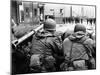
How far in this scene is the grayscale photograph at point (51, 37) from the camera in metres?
2.45

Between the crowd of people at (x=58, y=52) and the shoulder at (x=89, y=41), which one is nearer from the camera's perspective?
the crowd of people at (x=58, y=52)

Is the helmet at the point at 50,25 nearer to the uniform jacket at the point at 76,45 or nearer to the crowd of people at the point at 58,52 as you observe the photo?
→ the crowd of people at the point at 58,52

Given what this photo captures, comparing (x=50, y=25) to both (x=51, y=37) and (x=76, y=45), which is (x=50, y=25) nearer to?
(x=51, y=37)

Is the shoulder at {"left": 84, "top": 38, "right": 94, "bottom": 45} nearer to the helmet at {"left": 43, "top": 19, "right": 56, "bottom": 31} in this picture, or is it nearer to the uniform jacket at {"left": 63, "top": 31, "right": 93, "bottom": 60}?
the uniform jacket at {"left": 63, "top": 31, "right": 93, "bottom": 60}

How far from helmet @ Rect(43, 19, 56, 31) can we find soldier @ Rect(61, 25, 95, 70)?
275 millimetres

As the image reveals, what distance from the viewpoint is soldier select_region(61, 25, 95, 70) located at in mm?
Result: 2656

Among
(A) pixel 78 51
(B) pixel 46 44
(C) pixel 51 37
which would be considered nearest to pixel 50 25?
(C) pixel 51 37

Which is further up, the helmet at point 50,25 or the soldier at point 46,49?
the helmet at point 50,25

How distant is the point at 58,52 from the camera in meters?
2.61

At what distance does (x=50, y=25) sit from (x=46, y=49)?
14.3 inches

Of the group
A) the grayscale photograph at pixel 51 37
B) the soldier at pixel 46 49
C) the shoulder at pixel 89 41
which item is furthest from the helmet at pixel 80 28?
the soldier at pixel 46 49

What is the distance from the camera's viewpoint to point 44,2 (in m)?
2.57

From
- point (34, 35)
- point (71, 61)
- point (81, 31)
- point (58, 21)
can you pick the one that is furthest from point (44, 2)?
point (71, 61)

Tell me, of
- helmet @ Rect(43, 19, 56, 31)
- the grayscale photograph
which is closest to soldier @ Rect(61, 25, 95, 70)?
the grayscale photograph
